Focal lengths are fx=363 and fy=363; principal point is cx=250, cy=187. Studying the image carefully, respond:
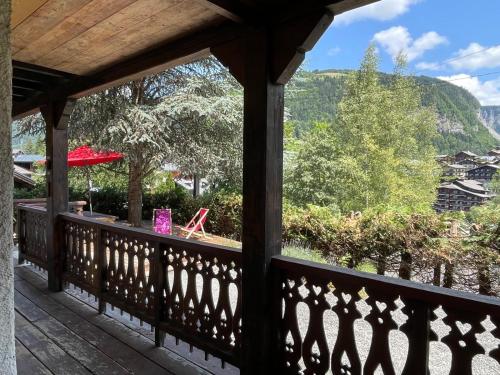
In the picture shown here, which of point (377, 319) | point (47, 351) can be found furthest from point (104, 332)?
point (377, 319)

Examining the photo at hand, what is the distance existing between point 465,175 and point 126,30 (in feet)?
61.4

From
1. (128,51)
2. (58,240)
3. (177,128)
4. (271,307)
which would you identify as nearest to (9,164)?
(271,307)

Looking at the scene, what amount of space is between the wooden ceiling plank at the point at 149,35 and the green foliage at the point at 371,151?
12.8 meters

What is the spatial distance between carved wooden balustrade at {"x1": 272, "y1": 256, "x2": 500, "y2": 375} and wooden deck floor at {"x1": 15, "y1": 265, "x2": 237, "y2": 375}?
0.74m

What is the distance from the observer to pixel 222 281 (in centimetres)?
224

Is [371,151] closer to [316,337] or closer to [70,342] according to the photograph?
[70,342]

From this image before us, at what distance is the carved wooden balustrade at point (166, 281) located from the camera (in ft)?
7.33

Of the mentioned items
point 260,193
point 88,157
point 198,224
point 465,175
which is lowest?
point 198,224

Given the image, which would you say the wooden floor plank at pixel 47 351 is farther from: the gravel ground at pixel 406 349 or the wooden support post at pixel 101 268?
the gravel ground at pixel 406 349

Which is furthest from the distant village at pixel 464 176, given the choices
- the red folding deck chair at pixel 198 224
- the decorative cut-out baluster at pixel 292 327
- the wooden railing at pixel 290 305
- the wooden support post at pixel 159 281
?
the decorative cut-out baluster at pixel 292 327

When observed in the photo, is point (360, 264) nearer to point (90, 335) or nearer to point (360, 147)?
point (90, 335)

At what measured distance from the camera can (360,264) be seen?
5.87 meters

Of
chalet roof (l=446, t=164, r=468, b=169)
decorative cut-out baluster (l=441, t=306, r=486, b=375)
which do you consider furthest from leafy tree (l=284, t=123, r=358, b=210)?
decorative cut-out baluster (l=441, t=306, r=486, b=375)

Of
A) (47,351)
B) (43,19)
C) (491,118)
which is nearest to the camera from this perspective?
(43,19)
